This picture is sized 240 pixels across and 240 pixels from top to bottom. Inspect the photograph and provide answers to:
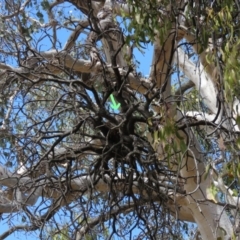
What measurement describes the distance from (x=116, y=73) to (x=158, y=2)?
44 cm

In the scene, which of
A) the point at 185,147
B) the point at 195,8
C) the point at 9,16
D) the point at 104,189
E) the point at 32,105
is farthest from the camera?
the point at 9,16

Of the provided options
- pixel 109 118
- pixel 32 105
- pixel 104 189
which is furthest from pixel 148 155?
pixel 32 105

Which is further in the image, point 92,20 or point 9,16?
point 9,16

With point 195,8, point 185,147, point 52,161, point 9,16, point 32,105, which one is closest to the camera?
point 185,147

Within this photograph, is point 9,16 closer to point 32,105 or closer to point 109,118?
point 32,105

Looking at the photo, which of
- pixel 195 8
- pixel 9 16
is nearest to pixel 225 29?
pixel 195 8

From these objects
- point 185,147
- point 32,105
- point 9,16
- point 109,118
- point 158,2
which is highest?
point 9,16

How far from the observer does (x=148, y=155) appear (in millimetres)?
2895

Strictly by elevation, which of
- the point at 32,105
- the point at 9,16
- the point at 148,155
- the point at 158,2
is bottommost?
the point at 148,155

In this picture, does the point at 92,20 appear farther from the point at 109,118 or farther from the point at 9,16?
the point at 9,16

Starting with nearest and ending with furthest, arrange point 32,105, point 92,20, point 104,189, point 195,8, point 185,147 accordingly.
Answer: point 185,147 < point 195,8 < point 92,20 < point 104,189 < point 32,105

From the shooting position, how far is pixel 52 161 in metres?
3.05

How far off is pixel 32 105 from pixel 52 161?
4.26 ft

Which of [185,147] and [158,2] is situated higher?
[158,2]
